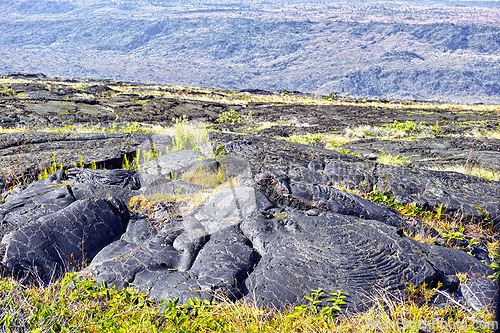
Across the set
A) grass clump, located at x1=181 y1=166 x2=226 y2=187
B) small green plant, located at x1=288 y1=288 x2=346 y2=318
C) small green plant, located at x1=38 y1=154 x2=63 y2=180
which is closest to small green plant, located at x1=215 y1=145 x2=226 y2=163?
grass clump, located at x1=181 y1=166 x2=226 y2=187

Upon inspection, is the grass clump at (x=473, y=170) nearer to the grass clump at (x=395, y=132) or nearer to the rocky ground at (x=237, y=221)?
the rocky ground at (x=237, y=221)

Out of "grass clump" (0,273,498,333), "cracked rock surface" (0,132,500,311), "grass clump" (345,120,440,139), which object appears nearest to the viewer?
"grass clump" (0,273,498,333)

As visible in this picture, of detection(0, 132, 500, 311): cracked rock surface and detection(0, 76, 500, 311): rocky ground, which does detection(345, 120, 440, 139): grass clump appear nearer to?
detection(0, 76, 500, 311): rocky ground

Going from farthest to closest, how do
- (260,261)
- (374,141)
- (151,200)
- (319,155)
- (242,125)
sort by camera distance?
(242,125), (374,141), (319,155), (151,200), (260,261)

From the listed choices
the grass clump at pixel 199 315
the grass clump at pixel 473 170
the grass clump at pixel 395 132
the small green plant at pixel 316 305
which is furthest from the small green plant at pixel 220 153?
the grass clump at pixel 395 132

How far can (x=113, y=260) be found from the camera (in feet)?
12.7

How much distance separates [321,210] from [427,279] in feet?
4.92

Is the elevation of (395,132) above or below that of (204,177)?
below

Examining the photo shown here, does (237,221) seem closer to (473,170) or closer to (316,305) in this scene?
(316,305)

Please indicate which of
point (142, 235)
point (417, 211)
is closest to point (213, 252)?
point (142, 235)

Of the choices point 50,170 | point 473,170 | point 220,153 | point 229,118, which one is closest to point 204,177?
point 220,153

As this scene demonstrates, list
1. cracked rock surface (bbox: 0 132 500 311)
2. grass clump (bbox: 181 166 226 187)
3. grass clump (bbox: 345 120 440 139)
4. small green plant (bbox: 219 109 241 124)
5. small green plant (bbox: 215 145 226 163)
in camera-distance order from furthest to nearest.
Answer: small green plant (bbox: 219 109 241 124) < grass clump (bbox: 345 120 440 139) < small green plant (bbox: 215 145 226 163) < grass clump (bbox: 181 166 226 187) < cracked rock surface (bbox: 0 132 500 311)

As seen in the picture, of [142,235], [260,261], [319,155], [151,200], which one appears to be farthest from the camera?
[319,155]

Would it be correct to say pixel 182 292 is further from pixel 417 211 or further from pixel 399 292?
pixel 417 211
